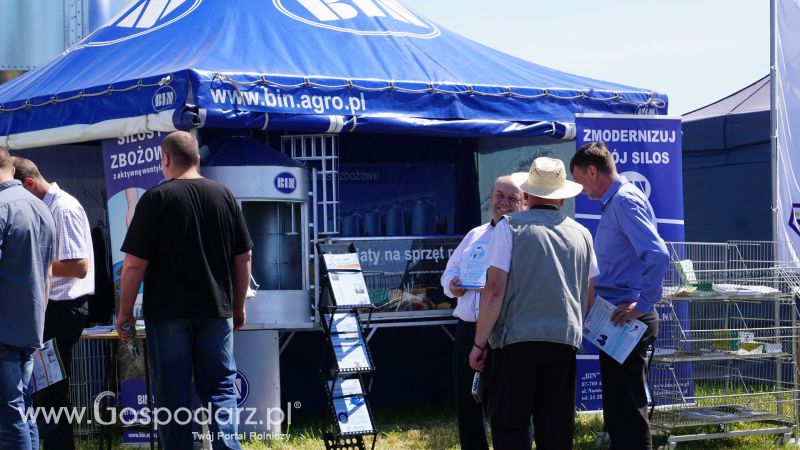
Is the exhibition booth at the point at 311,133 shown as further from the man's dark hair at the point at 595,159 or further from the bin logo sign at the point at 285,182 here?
the man's dark hair at the point at 595,159

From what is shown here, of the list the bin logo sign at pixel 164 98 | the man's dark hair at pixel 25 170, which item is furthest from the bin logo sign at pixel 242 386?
the man's dark hair at pixel 25 170

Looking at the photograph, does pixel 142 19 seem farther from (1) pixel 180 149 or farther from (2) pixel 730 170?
(2) pixel 730 170

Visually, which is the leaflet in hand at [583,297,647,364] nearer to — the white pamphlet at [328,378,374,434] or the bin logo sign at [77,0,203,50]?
the white pamphlet at [328,378,374,434]

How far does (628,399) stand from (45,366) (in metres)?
2.85

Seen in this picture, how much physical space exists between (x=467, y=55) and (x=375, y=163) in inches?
43.1

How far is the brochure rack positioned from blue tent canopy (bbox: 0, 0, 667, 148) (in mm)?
881

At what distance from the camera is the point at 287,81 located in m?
6.88

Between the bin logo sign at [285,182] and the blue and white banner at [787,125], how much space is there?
3054mm

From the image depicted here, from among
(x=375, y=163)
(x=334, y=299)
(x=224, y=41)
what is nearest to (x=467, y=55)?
(x=375, y=163)

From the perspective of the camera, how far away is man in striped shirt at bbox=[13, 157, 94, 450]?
552cm

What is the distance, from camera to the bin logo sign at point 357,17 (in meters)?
8.12

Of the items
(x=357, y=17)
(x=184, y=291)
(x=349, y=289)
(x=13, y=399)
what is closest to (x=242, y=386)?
(x=349, y=289)

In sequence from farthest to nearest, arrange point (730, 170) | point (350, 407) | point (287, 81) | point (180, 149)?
1. point (730, 170)
2. point (287, 81)
3. point (350, 407)
4. point (180, 149)

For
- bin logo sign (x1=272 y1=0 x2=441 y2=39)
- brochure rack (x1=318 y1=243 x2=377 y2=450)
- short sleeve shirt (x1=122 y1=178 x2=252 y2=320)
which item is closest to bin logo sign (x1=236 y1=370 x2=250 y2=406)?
brochure rack (x1=318 y1=243 x2=377 y2=450)
